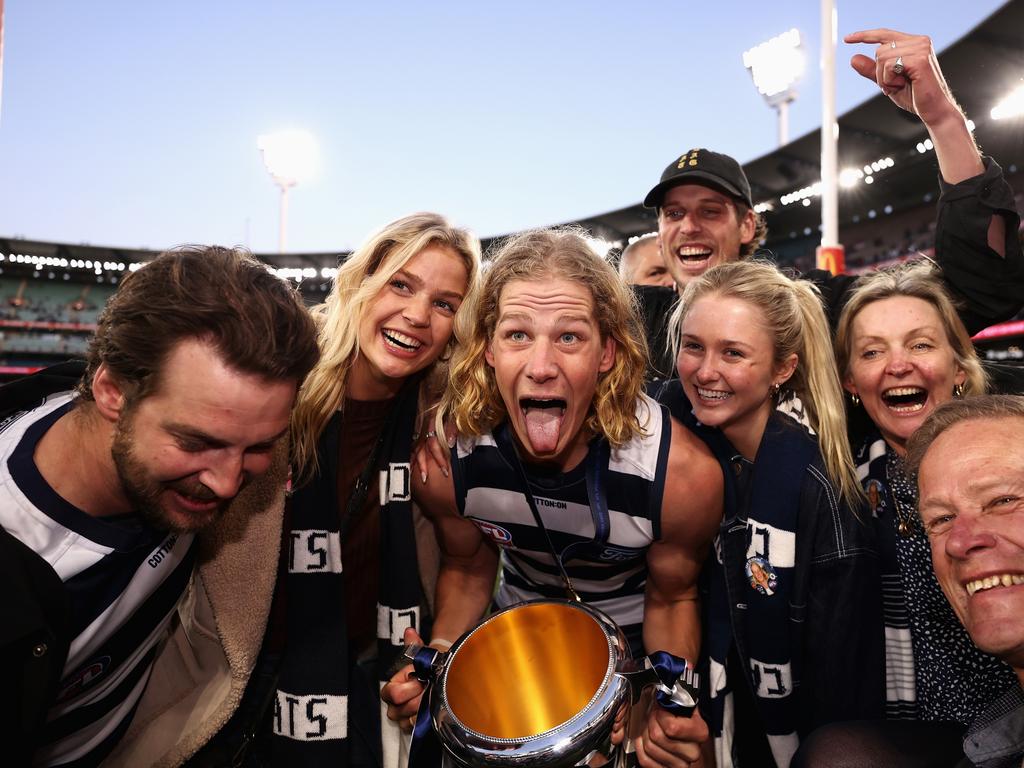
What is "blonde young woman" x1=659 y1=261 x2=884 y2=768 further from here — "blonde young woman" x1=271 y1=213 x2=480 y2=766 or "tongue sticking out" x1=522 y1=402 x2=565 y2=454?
"blonde young woman" x1=271 y1=213 x2=480 y2=766

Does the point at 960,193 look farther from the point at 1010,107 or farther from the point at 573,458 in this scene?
the point at 1010,107

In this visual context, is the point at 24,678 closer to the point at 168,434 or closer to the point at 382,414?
the point at 168,434

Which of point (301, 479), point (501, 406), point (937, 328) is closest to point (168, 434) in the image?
point (301, 479)

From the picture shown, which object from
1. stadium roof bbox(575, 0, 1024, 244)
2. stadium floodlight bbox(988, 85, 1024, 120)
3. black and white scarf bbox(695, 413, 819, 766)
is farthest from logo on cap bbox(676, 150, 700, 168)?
stadium floodlight bbox(988, 85, 1024, 120)

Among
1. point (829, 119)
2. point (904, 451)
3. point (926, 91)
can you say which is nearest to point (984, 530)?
point (904, 451)

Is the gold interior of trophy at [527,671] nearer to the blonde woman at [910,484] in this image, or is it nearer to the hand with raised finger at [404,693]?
the hand with raised finger at [404,693]

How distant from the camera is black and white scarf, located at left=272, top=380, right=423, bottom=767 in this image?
8.48ft

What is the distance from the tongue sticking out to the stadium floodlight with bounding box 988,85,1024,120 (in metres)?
17.2

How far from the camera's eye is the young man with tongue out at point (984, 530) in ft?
5.17

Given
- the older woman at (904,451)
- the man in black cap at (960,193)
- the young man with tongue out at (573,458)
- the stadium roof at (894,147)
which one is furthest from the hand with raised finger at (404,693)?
the stadium roof at (894,147)

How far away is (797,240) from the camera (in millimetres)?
23859

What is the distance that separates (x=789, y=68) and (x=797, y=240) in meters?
5.96

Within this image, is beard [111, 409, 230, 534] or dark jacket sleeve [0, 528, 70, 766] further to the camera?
beard [111, 409, 230, 534]

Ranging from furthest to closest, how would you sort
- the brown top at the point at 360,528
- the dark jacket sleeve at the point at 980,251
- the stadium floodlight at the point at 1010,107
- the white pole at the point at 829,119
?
the stadium floodlight at the point at 1010,107 < the white pole at the point at 829,119 < the brown top at the point at 360,528 < the dark jacket sleeve at the point at 980,251
